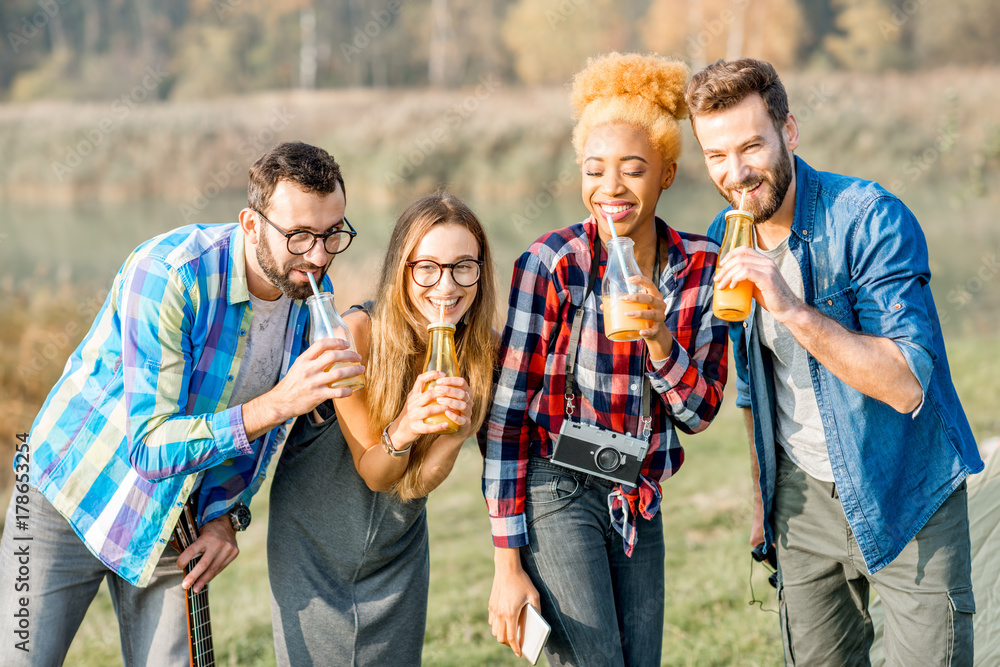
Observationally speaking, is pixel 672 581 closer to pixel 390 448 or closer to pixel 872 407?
pixel 872 407

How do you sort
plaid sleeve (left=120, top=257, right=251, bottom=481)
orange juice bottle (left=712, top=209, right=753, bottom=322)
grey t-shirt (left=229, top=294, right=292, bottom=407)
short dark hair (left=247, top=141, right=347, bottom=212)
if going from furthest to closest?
grey t-shirt (left=229, top=294, right=292, bottom=407) < short dark hair (left=247, top=141, right=347, bottom=212) < plaid sleeve (left=120, top=257, right=251, bottom=481) < orange juice bottle (left=712, top=209, right=753, bottom=322)

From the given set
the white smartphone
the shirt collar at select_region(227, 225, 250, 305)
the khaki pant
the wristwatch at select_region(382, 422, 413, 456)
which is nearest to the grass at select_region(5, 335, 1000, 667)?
the khaki pant

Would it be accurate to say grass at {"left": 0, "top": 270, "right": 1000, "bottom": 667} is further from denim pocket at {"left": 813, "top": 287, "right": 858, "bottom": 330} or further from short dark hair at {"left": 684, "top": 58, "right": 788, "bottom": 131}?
short dark hair at {"left": 684, "top": 58, "right": 788, "bottom": 131}

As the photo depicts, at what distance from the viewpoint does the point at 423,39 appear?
37.1m

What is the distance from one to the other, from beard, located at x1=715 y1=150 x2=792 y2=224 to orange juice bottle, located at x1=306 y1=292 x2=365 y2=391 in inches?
49.2

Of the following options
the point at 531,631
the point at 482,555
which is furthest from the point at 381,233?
the point at 531,631

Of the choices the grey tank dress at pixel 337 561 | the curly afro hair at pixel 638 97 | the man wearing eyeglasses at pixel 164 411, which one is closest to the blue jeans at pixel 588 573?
the grey tank dress at pixel 337 561

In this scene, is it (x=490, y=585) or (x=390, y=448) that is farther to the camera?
(x=490, y=585)

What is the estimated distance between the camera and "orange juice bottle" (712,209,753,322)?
2471 millimetres

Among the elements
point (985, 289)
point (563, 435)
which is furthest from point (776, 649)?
point (985, 289)

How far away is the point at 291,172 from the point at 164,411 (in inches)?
34.9

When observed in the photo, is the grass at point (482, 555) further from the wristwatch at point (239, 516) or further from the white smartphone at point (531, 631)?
the white smartphone at point (531, 631)

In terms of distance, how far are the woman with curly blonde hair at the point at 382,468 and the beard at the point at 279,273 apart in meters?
0.18

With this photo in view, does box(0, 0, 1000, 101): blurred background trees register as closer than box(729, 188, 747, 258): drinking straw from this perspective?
No
